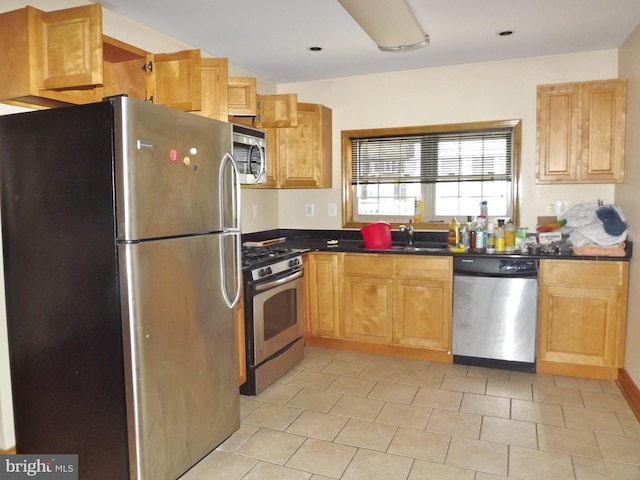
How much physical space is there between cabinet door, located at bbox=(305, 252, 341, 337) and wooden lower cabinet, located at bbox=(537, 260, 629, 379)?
1.55 m

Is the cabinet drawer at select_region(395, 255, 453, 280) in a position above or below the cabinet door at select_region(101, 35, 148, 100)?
below

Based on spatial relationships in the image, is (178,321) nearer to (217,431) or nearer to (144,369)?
(144,369)

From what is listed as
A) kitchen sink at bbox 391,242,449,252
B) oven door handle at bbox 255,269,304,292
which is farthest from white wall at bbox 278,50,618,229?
oven door handle at bbox 255,269,304,292

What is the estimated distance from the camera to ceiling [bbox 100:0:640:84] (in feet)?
8.99

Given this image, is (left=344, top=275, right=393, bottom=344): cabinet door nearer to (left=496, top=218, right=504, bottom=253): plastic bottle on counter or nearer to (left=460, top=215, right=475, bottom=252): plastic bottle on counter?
(left=460, top=215, right=475, bottom=252): plastic bottle on counter

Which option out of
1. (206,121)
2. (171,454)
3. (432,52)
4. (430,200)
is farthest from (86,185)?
(430,200)

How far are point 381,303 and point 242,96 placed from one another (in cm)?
190

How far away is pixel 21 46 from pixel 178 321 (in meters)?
1.36

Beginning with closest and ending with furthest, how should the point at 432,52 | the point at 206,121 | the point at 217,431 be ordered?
the point at 206,121, the point at 217,431, the point at 432,52

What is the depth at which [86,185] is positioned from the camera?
1.96m

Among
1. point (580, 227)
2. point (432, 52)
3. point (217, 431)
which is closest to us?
point (217, 431)

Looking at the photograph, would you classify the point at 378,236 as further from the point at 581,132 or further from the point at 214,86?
the point at 214,86

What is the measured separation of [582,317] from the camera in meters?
3.33

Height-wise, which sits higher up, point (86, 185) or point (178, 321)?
point (86, 185)
